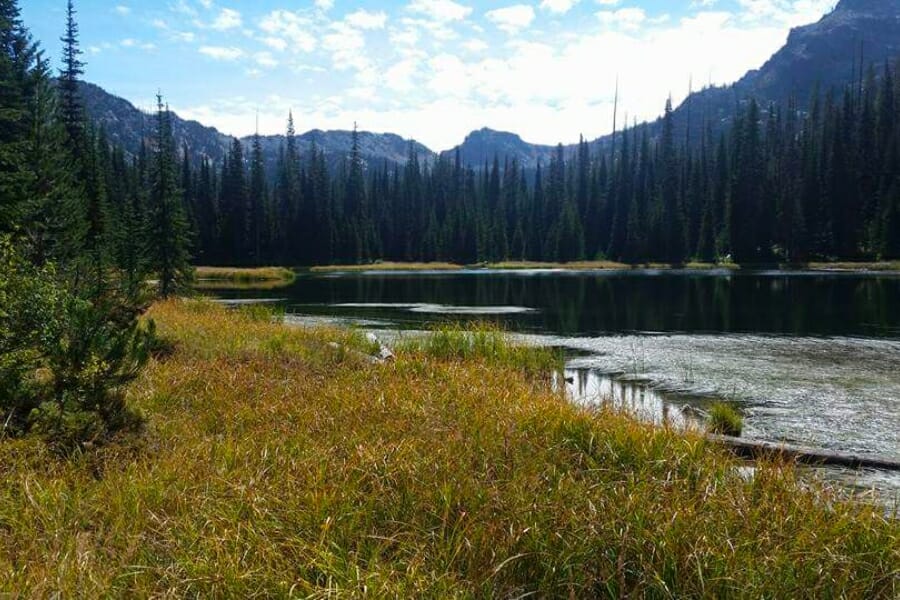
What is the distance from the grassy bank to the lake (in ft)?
11.7

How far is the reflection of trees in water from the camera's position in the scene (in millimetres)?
26328

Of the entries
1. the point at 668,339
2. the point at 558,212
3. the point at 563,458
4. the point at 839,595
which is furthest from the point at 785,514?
the point at 558,212

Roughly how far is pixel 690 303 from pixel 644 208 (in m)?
72.7

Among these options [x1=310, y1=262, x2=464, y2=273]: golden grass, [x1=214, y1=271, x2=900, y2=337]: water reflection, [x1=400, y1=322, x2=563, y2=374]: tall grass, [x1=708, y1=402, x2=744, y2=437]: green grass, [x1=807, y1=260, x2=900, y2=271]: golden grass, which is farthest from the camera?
[x1=310, y1=262, x2=464, y2=273]: golden grass

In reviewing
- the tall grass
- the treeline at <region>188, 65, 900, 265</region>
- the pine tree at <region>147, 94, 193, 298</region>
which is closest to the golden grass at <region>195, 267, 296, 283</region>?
the treeline at <region>188, 65, 900, 265</region>

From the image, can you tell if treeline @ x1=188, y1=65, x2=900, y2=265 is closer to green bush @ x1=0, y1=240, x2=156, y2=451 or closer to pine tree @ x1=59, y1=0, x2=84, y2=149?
pine tree @ x1=59, y1=0, x2=84, y2=149

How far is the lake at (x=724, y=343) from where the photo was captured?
12141mm

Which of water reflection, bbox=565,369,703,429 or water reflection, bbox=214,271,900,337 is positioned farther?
water reflection, bbox=214,271,900,337

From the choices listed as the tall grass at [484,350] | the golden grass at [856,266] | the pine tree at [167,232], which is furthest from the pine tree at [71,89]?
the golden grass at [856,266]

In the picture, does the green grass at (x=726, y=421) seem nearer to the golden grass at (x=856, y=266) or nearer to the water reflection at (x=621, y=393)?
the water reflection at (x=621, y=393)

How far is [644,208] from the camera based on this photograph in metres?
105

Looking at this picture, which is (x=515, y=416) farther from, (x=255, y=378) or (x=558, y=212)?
(x=558, y=212)

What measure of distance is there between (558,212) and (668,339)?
3846 inches

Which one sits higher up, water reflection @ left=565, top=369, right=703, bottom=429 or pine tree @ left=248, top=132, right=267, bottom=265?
pine tree @ left=248, top=132, right=267, bottom=265
